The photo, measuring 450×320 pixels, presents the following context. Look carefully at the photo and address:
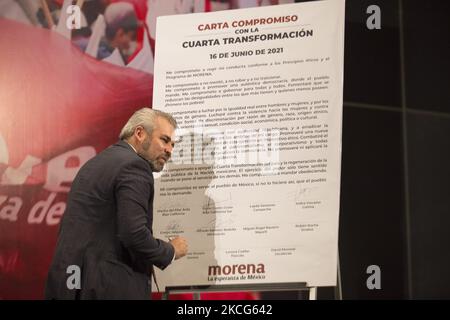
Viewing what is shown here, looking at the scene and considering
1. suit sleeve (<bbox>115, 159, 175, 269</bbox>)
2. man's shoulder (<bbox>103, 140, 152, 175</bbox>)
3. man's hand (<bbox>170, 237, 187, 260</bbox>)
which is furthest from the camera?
man's hand (<bbox>170, 237, 187, 260</bbox>)

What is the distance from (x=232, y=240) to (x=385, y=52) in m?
2.18

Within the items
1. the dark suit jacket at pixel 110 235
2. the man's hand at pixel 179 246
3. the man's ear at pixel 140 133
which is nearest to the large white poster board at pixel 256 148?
the man's hand at pixel 179 246

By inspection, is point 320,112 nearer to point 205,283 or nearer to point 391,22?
point 205,283

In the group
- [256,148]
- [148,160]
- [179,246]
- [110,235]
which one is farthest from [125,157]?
[256,148]

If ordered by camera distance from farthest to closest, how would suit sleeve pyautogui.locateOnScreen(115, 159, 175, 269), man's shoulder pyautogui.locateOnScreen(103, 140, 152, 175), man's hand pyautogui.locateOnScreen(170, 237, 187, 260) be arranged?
man's hand pyautogui.locateOnScreen(170, 237, 187, 260) < man's shoulder pyautogui.locateOnScreen(103, 140, 152, 175) < suit sleeve pyautogui.locateOnScreen(115, 159, 175, 269)

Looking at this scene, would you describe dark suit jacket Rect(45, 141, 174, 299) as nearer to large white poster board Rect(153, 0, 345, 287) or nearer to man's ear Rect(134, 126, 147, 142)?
man's ear Rect(134, 126, 147, 142)

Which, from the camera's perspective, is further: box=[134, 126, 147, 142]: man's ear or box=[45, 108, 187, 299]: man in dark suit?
box=[134, 126, 147, 142]: man's ear

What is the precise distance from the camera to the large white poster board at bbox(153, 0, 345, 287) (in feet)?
10.7

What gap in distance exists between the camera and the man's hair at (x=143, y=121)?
3.24m

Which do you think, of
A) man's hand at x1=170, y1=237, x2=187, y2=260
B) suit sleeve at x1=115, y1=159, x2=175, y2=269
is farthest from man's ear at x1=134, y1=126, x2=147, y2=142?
man's hand at x1=170, y1=237, x2=187, y2=260

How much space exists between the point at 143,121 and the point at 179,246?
1.99 ft

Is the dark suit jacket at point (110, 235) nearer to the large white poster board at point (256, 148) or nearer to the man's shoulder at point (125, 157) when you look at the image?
the man's shoulder at point (125, 157)

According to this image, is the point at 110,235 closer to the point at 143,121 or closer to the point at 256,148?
the point at 143,121

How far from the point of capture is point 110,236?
2979 mm
